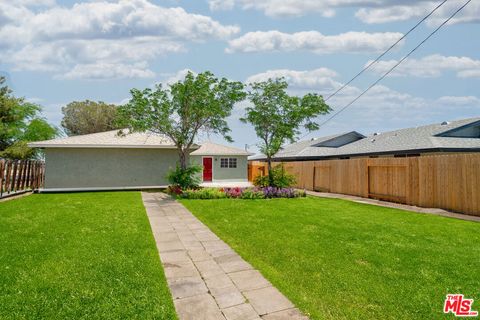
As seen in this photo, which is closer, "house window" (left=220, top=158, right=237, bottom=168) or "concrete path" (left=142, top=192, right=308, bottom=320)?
"concrete path" (left=142, top=192, right=308, bottom=320)

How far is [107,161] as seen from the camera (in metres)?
17.4

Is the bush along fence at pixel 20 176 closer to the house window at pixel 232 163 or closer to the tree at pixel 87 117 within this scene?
the house window at pixel 232 163

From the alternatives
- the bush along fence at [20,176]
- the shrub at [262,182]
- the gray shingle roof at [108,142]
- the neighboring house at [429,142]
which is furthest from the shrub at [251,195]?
the bush along fence at [20,176]

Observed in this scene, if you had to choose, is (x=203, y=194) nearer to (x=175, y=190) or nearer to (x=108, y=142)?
(x=175, y=190)

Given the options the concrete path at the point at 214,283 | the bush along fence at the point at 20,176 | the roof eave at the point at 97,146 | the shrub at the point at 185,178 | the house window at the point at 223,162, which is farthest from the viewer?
the house window at the point at 223,162

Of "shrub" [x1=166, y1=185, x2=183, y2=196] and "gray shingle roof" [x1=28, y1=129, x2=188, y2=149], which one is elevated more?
"gray shingle roof" [x1=28, y1=129, x2=188, y2=149]

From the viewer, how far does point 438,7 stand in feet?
37.2

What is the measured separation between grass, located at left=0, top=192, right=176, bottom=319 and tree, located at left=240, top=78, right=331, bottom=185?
11.3 metres

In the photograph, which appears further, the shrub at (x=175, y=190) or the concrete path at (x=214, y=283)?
the shrub at (x=175, y=190)

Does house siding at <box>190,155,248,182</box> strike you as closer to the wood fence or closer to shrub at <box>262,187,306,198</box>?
the wood fence

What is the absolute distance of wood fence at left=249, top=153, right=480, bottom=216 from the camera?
9711 millimetres

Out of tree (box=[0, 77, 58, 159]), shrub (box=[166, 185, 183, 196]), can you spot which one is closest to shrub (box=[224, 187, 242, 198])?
shrub (box=[166, 185, 183, 196])

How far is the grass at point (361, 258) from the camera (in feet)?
11.4

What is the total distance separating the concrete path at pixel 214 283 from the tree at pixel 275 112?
39.1ft
